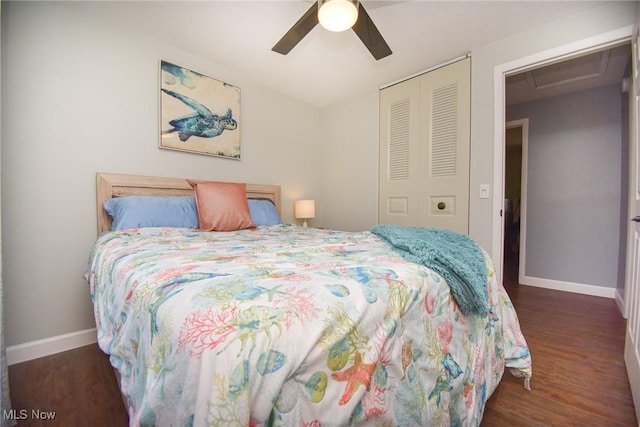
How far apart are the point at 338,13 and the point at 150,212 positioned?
172 cm

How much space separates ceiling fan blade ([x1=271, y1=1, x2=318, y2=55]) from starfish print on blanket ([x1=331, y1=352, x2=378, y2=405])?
1.73 metres

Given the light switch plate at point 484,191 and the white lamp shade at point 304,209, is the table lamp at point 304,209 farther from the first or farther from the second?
the light switch plate at point 484,191

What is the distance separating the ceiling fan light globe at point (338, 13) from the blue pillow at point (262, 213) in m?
1.55

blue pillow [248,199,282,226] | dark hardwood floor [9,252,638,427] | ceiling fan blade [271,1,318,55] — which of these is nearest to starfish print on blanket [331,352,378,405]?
dark hardwood floor [9,252,638,427]

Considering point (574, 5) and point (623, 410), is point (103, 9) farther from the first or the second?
point (623, 410)

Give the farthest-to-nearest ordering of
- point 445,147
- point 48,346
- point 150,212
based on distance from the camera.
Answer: point 445,147, point 150,212, point 48,346

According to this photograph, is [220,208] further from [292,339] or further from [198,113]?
[292,339]

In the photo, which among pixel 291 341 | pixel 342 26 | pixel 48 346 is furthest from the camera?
pixel 48 346

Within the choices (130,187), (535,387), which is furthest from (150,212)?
(535,387)

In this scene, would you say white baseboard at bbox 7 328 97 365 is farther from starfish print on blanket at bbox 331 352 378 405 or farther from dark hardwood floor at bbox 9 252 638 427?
starfish print on blanket at bbox 331 352 378 405

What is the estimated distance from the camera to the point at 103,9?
1864mm

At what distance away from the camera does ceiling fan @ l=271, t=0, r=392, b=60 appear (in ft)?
4.57

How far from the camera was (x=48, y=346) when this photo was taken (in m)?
1.74

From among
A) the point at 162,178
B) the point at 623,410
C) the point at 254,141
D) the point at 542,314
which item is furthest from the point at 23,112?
the point at 542,314
